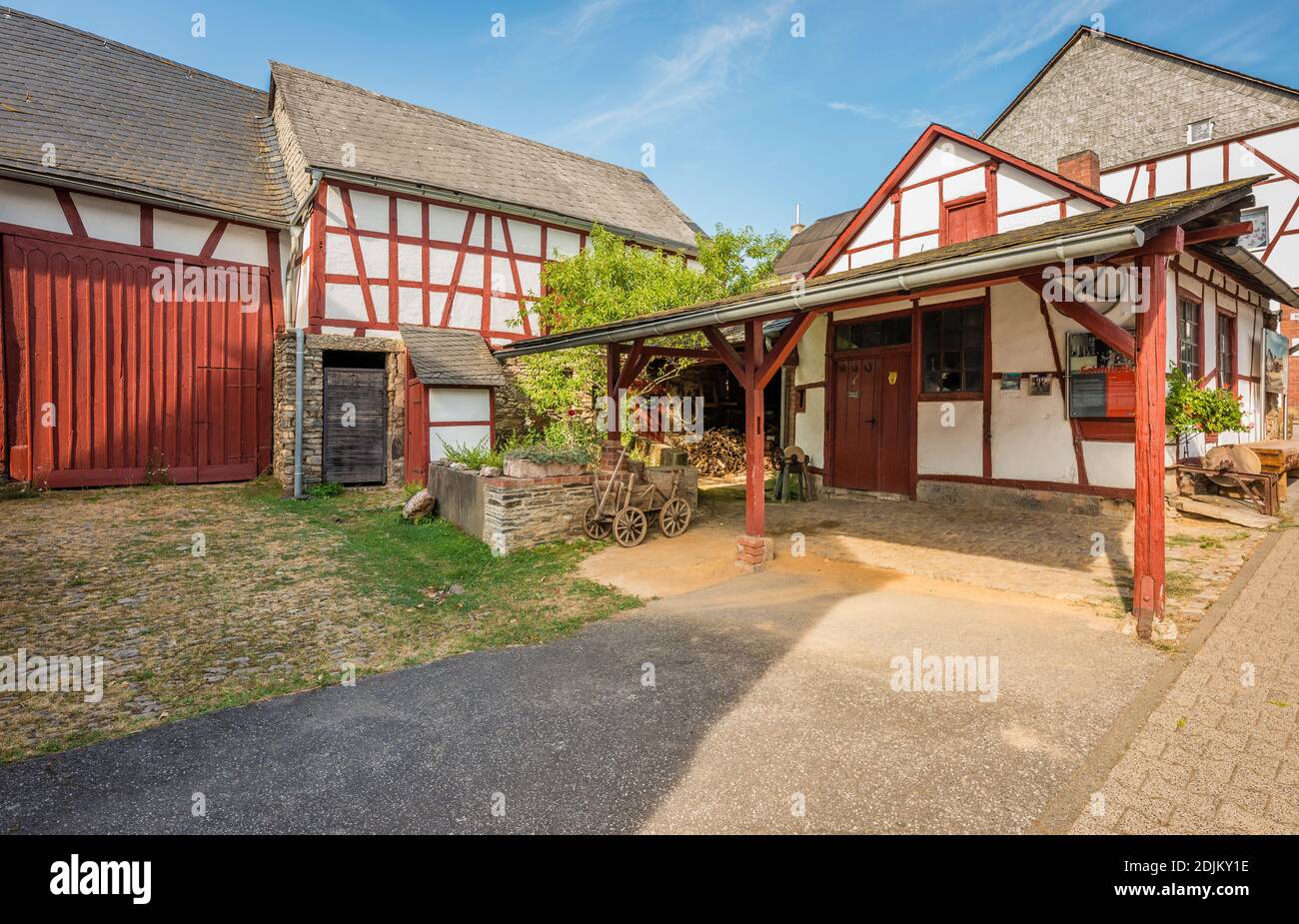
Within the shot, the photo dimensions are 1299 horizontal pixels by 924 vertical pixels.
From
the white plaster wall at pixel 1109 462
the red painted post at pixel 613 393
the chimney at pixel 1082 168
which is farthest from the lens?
the chimney at pixel 1082 168

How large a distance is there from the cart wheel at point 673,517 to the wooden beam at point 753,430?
1786 mm

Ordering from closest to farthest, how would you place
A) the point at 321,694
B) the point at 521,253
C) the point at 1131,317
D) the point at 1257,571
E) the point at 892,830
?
the point at 892,830, the point at 321,694, the point at 1257,571, the point at 1131,317, the point at 521,253

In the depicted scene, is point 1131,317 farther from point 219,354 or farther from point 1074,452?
point 219,354

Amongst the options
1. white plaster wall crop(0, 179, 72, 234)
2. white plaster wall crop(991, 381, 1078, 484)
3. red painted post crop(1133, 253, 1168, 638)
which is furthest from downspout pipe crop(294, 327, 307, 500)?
red painted post crop(1133, 253, 1168, 638)

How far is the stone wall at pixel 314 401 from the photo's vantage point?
36.8 ft

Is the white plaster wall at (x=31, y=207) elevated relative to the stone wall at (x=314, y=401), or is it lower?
elevated

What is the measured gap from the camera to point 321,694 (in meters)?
3.79

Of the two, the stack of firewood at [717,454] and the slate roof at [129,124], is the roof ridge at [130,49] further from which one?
the stack of firewood at [717,454]

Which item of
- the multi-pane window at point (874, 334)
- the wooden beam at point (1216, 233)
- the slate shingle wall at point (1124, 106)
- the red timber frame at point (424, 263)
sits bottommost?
the wooden beam at point (1216, 233)

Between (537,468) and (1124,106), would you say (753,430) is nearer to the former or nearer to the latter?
(537,468)

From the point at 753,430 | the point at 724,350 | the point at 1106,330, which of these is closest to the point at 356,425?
→ the point at 724,350

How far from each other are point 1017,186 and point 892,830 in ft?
30.6

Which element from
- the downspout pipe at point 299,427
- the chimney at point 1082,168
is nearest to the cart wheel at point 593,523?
the downspout pipe at point 299,427
